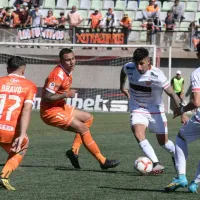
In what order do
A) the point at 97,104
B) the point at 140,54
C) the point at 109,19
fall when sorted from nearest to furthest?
the point at 140,54
the point at 97,104
the point at 109,19

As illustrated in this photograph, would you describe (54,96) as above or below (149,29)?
above

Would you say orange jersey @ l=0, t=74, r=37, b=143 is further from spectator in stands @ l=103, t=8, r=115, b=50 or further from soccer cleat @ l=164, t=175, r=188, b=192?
spectator in stands @ l=103, t=8, r=115, b=50

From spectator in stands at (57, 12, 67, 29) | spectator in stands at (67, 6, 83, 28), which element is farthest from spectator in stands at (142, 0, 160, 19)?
spectator in stands at (57, 12, 67, 29)

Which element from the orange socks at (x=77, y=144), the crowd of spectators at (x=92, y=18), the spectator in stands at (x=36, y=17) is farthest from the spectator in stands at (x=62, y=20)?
the orange socks at (x=77, y=144)

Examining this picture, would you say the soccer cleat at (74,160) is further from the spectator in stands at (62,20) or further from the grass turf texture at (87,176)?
the spectator in stands at (62,20)

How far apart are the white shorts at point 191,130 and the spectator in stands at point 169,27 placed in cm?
1850

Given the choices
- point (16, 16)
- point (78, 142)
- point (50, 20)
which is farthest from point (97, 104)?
point (78, 142)

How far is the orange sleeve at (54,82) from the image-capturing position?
11413mm

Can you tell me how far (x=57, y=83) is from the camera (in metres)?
11.5

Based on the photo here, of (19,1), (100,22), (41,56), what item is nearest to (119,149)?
(41,56)

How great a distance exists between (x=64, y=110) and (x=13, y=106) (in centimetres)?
277

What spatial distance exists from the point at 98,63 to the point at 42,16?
3.87 metres

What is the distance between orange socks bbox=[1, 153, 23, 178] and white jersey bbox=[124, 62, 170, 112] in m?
2.81

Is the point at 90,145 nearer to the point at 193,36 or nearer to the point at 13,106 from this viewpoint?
the point at 13,106
